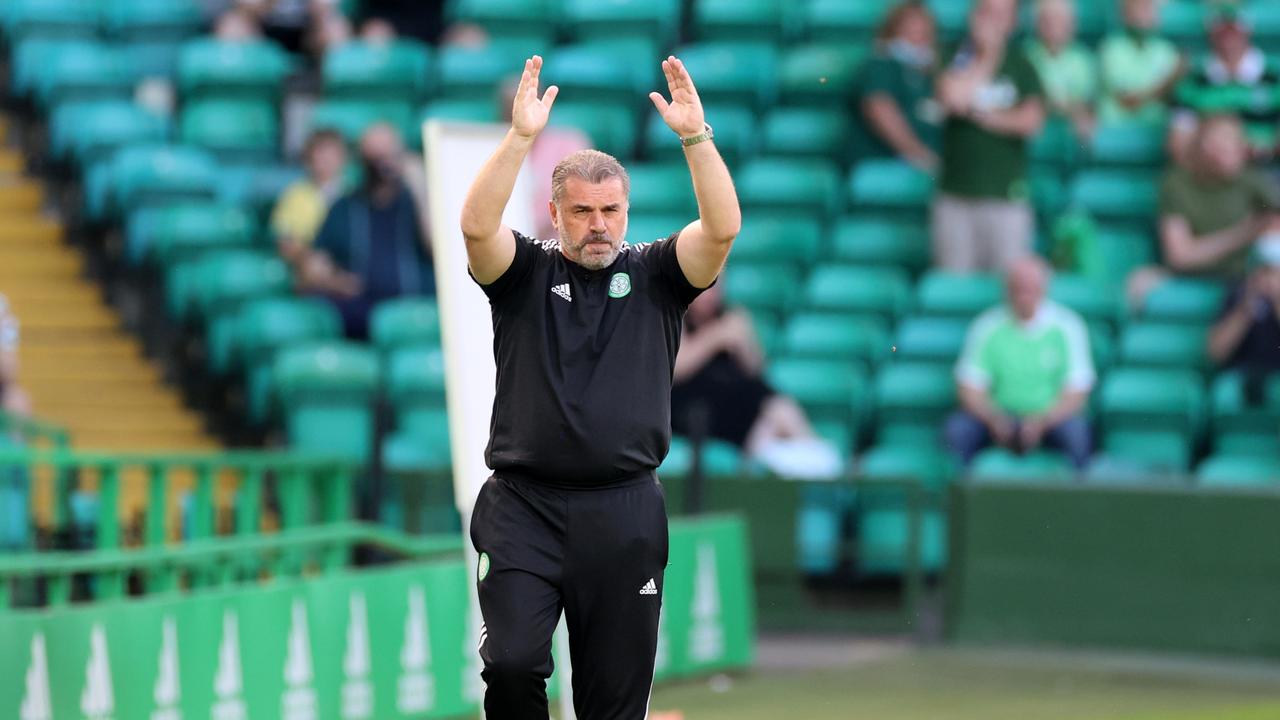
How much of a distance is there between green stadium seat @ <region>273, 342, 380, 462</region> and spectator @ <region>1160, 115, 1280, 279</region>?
5.14 meters

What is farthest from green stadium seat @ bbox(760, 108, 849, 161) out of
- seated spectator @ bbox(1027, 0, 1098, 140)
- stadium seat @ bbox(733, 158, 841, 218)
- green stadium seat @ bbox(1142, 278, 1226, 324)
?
green stadium seat @ bbox(1142, 278, 1226, 324)

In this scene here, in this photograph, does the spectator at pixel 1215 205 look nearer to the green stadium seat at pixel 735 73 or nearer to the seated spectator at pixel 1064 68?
the seated spectator at pixel 1064 68

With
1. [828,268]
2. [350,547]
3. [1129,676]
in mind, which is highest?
[828,268]

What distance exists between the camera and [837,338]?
15.0m

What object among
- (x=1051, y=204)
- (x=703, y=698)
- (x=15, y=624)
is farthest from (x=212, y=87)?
(x=15, y=624)

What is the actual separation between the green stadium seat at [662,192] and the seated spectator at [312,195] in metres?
2.01

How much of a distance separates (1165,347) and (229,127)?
280 inches

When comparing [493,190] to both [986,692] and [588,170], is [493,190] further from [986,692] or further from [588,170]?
[986,692]

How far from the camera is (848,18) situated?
55.5 feet

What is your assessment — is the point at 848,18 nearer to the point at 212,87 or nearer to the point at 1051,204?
the point at 1051,204

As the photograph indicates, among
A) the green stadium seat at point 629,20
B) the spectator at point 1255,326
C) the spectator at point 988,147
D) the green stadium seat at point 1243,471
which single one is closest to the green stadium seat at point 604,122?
the green stadium seat at point 629,20

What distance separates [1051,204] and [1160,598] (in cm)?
328

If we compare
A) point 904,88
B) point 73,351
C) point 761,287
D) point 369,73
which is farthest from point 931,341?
point 73,351

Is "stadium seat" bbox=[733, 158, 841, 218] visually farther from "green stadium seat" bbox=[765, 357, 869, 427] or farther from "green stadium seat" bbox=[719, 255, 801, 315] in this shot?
"green stadium seat" bbox=[765, 357, 869, 427]
